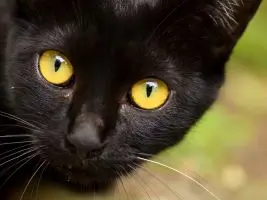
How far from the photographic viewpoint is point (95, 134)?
1177 mm

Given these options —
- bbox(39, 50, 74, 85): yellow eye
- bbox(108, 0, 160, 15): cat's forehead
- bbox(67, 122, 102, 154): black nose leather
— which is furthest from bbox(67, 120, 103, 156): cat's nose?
bbox(108, 0, 160, 15): cat's forehead

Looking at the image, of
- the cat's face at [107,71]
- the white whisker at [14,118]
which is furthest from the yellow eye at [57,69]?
the white whisker at [14,118]

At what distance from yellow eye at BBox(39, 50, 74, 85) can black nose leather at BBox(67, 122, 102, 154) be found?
0.10 meters

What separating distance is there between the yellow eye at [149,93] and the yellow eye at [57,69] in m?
0.13

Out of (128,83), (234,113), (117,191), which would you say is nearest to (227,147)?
(234,113)

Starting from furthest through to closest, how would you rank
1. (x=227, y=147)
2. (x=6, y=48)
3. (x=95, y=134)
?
(x=227, y=147) → (x=6, y=48) → (x=95, y=134)

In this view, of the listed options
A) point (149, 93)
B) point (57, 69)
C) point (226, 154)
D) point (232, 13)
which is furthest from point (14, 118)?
point (226, 154)

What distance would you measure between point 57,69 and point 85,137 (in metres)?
0.15

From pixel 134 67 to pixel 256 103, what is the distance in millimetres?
719

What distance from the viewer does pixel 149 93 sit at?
49.4 inches

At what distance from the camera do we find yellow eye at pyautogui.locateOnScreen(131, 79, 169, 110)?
125 cm

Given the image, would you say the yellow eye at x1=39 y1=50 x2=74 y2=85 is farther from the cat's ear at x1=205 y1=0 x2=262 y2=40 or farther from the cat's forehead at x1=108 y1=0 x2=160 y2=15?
the cat's ear at x1=205 y1=0 x2=262 y2=40

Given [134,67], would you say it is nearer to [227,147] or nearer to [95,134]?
[95,134]

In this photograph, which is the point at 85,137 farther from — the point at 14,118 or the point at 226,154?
the point at 226,154
